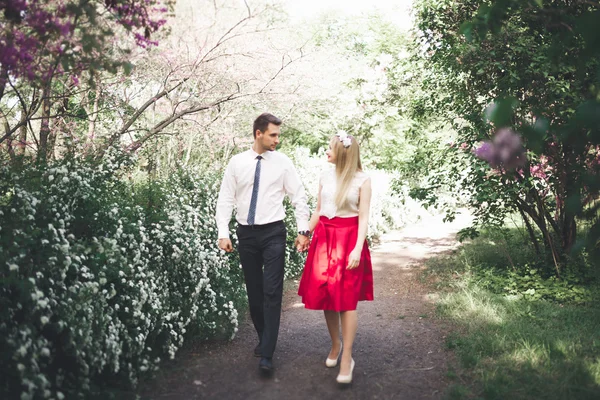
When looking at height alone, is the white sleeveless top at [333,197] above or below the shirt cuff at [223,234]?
above

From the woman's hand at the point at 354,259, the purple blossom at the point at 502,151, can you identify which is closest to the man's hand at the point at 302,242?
the woman's hand at the point at 354,259

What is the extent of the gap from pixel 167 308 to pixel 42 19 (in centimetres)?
243

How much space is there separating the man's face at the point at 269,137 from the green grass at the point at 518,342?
254 cm

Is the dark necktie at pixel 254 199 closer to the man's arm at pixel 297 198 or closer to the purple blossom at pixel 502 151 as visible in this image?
the man's arm at pixel 297 198

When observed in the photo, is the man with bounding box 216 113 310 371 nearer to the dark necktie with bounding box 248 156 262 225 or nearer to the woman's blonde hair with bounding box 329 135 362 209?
the dark necktie with bounding box 248 156 262 225

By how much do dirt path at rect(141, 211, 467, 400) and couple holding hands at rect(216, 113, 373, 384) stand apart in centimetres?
19

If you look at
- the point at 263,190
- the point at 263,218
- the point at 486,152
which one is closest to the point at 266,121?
the point at 263,190

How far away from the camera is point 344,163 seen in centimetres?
430

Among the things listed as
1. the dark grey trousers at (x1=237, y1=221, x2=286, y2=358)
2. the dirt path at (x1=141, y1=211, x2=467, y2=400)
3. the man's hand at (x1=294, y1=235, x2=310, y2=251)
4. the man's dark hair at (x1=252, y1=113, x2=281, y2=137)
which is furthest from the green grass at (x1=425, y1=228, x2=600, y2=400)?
the man's dark hair at (x1=252, y1=113, x2=281, y2=137)

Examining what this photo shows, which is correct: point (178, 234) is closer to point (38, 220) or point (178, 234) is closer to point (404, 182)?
point (38, 220)

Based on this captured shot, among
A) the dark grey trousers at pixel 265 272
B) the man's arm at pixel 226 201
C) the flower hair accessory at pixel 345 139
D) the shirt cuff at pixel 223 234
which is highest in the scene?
the flower hair accessory at pixel 345 139

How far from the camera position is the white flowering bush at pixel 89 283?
10.0 ft

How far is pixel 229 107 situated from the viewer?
10.1 metres

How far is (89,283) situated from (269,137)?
1.97m
